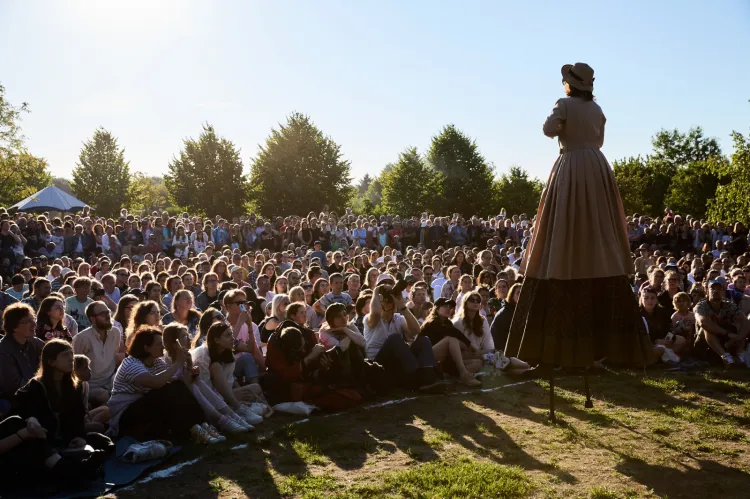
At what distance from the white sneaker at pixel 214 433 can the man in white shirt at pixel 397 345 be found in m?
Answer: 2.62

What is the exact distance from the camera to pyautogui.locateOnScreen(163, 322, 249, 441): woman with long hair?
640cm

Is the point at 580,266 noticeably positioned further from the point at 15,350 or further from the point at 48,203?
the point at 48,203

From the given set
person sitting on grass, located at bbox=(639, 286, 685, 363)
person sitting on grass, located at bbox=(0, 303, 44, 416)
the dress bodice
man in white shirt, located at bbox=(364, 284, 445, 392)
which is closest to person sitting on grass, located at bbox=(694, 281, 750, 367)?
person sitting on grass, located at bbox=(639, 286, 685, 363)

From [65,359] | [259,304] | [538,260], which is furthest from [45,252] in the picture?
[538,260]

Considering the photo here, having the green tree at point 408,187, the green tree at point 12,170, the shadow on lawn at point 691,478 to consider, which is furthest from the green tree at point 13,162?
the shadow on lawn at point 691,478

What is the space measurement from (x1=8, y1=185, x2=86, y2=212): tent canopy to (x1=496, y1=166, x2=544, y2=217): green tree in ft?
100

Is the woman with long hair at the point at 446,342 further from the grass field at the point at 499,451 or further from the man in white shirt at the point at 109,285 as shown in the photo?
the man in white shirt at the point at 109,285

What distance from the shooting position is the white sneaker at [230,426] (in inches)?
251

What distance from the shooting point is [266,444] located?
5.99 meters

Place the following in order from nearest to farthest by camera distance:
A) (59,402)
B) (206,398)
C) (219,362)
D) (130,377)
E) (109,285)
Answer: (59,402) → (130,377) → (206,398) → (219,362) → (109,285)

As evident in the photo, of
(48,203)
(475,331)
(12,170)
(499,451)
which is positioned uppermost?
(12,170)

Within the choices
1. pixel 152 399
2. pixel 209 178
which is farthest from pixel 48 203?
pixel 152 399

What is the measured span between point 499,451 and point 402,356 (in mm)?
2808

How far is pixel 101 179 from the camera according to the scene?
5822cm
